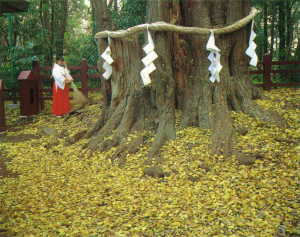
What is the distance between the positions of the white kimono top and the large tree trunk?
143 inches

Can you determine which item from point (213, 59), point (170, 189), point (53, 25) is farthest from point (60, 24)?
point (170, 189)

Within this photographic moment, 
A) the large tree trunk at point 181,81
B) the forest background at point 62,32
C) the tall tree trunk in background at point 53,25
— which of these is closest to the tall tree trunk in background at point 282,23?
the forest background at point 62,32

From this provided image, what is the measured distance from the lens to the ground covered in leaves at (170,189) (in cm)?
420

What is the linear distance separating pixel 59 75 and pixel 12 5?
6.35 m

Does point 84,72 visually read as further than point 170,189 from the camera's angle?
Yes

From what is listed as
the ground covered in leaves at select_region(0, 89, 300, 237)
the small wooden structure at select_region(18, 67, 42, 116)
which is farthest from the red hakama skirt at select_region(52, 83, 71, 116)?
the ground covered in leaves at select_region(0, 89, 300, 237)

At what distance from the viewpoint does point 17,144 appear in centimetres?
859

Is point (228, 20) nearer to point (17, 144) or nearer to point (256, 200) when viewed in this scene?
point (256, 200)

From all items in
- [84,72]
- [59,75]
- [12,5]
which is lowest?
[59,75]

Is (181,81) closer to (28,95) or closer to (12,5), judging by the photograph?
(12,5)

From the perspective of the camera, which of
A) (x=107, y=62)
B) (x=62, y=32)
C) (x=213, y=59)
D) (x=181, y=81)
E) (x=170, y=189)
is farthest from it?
(x=62, y=32)

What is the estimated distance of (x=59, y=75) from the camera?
10.6m

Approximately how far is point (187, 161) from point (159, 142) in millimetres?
746

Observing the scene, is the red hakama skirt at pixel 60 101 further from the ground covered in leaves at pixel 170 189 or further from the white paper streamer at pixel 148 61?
the white paper streamer at pixel 148 61
